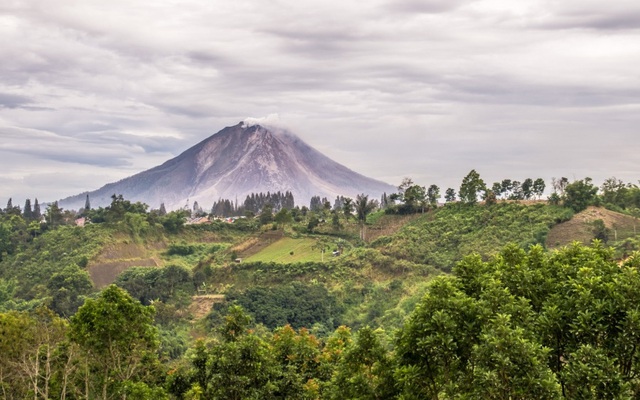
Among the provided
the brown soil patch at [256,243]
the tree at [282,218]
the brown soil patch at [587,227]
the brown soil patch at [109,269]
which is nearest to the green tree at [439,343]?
the brown soil patch at [587,227]

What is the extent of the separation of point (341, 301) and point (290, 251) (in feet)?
43.4

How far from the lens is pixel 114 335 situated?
16250 mm

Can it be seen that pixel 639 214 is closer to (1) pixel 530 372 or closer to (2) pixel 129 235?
(1) pixel 530 372

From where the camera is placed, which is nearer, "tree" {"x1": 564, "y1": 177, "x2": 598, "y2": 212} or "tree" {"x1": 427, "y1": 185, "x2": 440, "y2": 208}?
"tree" {"x1": 564, "y1": 177, "x2": 598, "y2": 212}

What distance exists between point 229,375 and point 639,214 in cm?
4093

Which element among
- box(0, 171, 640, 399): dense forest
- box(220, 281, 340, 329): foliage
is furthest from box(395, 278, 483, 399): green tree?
box(220, 281, 340, 329): foliage

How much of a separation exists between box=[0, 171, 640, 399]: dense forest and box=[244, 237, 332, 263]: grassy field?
330mm

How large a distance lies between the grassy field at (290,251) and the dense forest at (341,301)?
330mm

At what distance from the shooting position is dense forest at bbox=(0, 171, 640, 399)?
10.6 metres

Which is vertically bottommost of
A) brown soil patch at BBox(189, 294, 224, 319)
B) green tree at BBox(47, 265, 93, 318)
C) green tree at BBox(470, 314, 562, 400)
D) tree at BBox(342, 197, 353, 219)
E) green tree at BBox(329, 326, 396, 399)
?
brown soil patch at BBox(189, 294, 224, 319)

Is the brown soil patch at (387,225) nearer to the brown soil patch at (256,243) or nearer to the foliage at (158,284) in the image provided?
the brown soil patch at (256,243)

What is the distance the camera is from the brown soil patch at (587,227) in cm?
4406

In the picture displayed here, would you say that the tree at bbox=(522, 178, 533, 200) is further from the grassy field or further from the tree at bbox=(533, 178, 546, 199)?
the grassy field

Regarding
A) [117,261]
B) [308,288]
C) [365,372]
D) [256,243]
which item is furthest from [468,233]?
[365,372]
